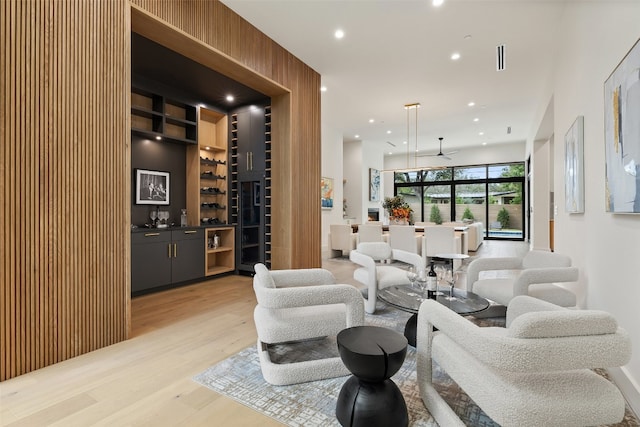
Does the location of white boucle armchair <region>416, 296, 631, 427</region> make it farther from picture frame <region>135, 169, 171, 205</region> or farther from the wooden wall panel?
picture frame <region>135, 169, 171, 205</region>

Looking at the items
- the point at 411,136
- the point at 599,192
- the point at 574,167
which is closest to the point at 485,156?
the point at 411,136

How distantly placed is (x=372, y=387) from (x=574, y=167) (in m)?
3.18

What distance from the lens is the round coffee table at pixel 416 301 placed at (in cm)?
249

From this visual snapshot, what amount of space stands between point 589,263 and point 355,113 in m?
6.04

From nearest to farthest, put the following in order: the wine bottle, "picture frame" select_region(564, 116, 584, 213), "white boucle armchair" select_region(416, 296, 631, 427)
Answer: "white boucle armchair" select_region(416, 296, 631, 427)
the wine bottle
"picture frame" select_region(564, 116, 584, 213)

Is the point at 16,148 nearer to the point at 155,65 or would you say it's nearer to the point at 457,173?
the point at 155,65

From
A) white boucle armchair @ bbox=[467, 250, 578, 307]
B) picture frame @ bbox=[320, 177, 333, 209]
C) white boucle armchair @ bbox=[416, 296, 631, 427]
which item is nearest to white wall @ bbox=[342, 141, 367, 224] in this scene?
picture frame @ bbox=[320, 177, 333, 209]

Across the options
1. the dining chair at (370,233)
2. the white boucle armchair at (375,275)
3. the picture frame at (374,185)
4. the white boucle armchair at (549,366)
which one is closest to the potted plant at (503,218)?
the picture frame at (374,185)

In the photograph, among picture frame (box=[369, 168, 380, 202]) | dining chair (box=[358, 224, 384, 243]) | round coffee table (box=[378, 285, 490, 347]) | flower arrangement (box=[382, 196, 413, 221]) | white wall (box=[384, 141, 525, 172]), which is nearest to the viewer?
round coffee table (box=[378, 285, 490, 347])

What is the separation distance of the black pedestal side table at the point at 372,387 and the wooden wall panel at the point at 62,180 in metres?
2.25

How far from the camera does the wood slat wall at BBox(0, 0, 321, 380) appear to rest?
2.28 meters

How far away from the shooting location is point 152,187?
202 inches

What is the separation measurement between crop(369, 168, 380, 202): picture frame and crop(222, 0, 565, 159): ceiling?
11.3 ft

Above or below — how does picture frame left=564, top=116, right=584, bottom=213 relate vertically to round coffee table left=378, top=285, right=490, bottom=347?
above
